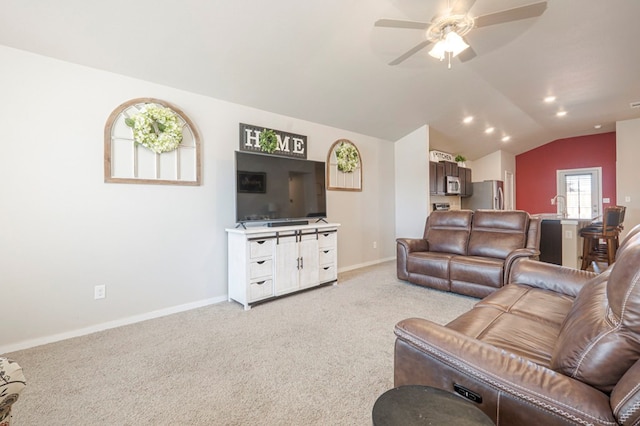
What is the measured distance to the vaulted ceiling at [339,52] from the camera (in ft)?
7.38

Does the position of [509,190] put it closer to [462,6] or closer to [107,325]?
[462,6]

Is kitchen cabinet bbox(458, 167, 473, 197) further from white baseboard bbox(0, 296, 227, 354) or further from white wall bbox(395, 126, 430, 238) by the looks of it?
white baseboard bbox(0, 296, 227, 354)

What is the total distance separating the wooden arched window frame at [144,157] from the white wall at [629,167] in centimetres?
824

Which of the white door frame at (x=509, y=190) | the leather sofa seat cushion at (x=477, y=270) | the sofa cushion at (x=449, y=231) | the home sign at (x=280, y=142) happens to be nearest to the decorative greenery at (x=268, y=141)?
the home sign at (x=280, y=142)

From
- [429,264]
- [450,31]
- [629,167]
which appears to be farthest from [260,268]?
[629,167]

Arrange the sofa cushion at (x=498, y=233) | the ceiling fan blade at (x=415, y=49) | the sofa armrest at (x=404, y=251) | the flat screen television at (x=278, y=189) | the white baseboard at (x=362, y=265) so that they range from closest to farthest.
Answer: the ceiling fan blade at (x=415, y=49)
the flat screen television at (x=278, y=189)
the sofa cushion at (x=498, y=233)
the sofa armrest at (x=404, y=251)
the white baseboard at (x=362, y=265)

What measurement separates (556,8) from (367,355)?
3585 mm

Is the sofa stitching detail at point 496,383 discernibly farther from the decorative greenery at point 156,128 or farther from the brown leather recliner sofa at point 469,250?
the decorative greenery at point 156,128

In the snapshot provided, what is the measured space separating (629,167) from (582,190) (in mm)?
1581

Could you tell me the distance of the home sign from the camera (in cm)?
354

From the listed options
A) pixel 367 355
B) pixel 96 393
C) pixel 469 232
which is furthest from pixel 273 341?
pixel 469 232

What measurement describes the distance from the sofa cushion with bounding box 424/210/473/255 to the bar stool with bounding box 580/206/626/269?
1.92m

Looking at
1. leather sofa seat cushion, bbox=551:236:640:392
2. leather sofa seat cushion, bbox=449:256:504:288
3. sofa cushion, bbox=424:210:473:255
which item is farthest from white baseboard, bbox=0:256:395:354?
leather sofa seat cushion, bbox=551:236:640:392

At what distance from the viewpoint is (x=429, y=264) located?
12.0ft
